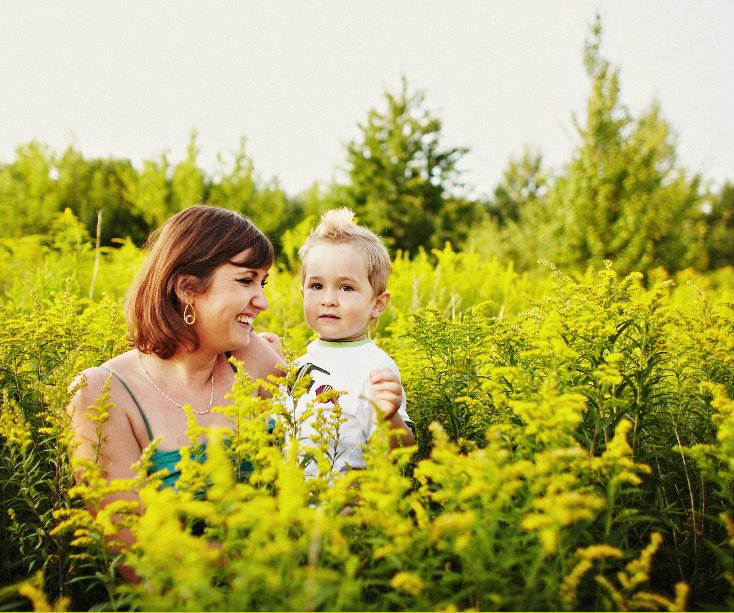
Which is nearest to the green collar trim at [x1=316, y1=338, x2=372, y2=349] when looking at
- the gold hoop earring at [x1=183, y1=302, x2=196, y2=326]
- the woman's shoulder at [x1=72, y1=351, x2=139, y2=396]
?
the gold hoop earring at [x1=183, y1=302, x2=196, y2=326]

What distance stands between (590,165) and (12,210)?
13007 mm

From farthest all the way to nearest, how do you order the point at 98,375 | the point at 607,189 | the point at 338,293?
the point at 607,189
the point at 338,293
the point at 98,375

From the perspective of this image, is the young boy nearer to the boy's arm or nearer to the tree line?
the boy's arm

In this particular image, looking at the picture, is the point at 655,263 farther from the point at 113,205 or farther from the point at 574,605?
the point at 113,205

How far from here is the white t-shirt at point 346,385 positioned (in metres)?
2.31

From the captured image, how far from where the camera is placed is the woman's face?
8.39ft

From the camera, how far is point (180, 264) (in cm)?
259

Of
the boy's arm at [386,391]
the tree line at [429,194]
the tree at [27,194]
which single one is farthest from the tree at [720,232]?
the boy's arm at [386,391]

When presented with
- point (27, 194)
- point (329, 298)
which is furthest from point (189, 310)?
point (27, 194)

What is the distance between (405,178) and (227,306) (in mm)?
15045

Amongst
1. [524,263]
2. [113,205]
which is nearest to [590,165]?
[524,263]

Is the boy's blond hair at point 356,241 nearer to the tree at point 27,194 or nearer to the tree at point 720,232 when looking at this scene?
the tree at point 27,194

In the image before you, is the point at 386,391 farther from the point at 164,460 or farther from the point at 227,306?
the point at 164,460

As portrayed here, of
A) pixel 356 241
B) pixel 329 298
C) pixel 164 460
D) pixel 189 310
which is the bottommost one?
pixel 164 460
